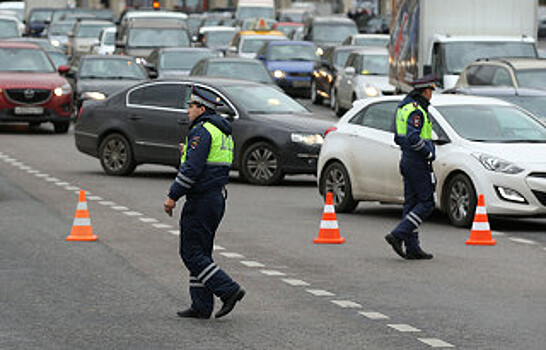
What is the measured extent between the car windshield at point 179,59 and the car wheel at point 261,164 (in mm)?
16038

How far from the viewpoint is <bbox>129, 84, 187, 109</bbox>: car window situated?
24281mm

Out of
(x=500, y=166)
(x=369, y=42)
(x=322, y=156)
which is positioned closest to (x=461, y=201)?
(x=500, y=166)

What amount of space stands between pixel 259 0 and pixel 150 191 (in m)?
50.4

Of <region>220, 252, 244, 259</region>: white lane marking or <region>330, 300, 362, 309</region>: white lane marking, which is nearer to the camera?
<region>330, 300, 362, 309</region>: white lane marking

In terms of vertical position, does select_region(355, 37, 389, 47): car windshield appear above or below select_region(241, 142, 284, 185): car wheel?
below

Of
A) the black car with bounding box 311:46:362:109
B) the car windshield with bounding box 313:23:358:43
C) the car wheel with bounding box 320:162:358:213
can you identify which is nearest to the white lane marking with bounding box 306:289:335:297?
the car wheel with bounding box 320:162:358:213

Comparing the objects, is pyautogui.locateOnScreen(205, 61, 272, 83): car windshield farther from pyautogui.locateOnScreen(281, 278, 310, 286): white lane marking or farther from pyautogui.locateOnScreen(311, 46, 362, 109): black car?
pyautogui.locateOnScreen(281, 278, 310, 286): white lane marking

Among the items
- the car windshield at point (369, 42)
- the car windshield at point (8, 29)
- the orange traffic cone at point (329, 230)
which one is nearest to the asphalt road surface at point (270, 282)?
the orange traffic cone at point (329, 230)

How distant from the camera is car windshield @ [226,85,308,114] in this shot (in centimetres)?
2400

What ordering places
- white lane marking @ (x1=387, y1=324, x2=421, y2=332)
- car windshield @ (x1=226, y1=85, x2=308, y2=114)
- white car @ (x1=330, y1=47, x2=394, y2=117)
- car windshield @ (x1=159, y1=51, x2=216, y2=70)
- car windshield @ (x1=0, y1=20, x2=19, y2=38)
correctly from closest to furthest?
white lane marking @ (x1=387, y1=324, x2=421, y2=332) < car windshield @ (x1=226, y1=85, x2=308, y2=114) < white car @ (x1=330, y1=47, x2=394, y2=117) < car windshield @ (x1=159, y1=51, x2=216, y2=70) < car windshield @ (x1=0, y1=20, x2=19, y2=38)

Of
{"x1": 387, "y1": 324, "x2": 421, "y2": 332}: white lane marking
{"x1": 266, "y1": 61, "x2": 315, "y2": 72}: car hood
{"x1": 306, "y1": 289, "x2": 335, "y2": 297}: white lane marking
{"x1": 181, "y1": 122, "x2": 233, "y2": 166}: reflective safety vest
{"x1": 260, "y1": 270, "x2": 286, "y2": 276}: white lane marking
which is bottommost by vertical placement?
{"x1": 266, "y1": 61, "x2": 315, "y2": 72}: car hood

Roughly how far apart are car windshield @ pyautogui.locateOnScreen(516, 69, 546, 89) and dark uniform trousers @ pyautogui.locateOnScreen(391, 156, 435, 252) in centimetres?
1212

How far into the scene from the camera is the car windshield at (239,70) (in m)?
34.6

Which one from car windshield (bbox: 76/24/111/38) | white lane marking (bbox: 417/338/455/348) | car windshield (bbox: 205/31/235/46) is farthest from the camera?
car windshield (bbox: 76/24/111/38)
